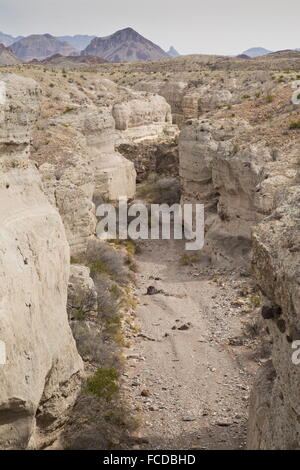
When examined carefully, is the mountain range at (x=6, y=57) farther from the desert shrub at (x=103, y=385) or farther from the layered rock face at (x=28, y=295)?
the layered rock face at (x=28, y=295)

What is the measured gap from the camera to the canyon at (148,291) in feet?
21.4

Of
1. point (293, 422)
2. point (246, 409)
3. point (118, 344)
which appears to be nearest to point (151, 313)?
point (118, 344)

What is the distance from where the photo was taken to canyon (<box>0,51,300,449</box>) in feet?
21.4

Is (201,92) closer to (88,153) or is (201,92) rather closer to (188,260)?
(88,153)

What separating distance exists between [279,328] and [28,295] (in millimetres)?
3218

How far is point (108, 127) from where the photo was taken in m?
21.3

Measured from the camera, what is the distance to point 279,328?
6324mm

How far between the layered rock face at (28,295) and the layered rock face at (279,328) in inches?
113

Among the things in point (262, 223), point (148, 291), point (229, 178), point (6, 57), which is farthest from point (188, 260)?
point (6, 57)

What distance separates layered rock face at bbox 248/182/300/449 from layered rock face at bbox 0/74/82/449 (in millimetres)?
2859

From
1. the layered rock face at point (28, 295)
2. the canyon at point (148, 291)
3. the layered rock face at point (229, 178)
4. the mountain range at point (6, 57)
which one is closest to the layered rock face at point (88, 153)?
the canyon at point (148, 291)

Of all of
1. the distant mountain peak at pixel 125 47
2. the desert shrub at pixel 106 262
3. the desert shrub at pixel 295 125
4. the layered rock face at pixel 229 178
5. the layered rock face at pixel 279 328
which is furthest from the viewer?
the distant mountain peak at pixel 125 47

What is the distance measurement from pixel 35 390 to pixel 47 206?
114 inches
